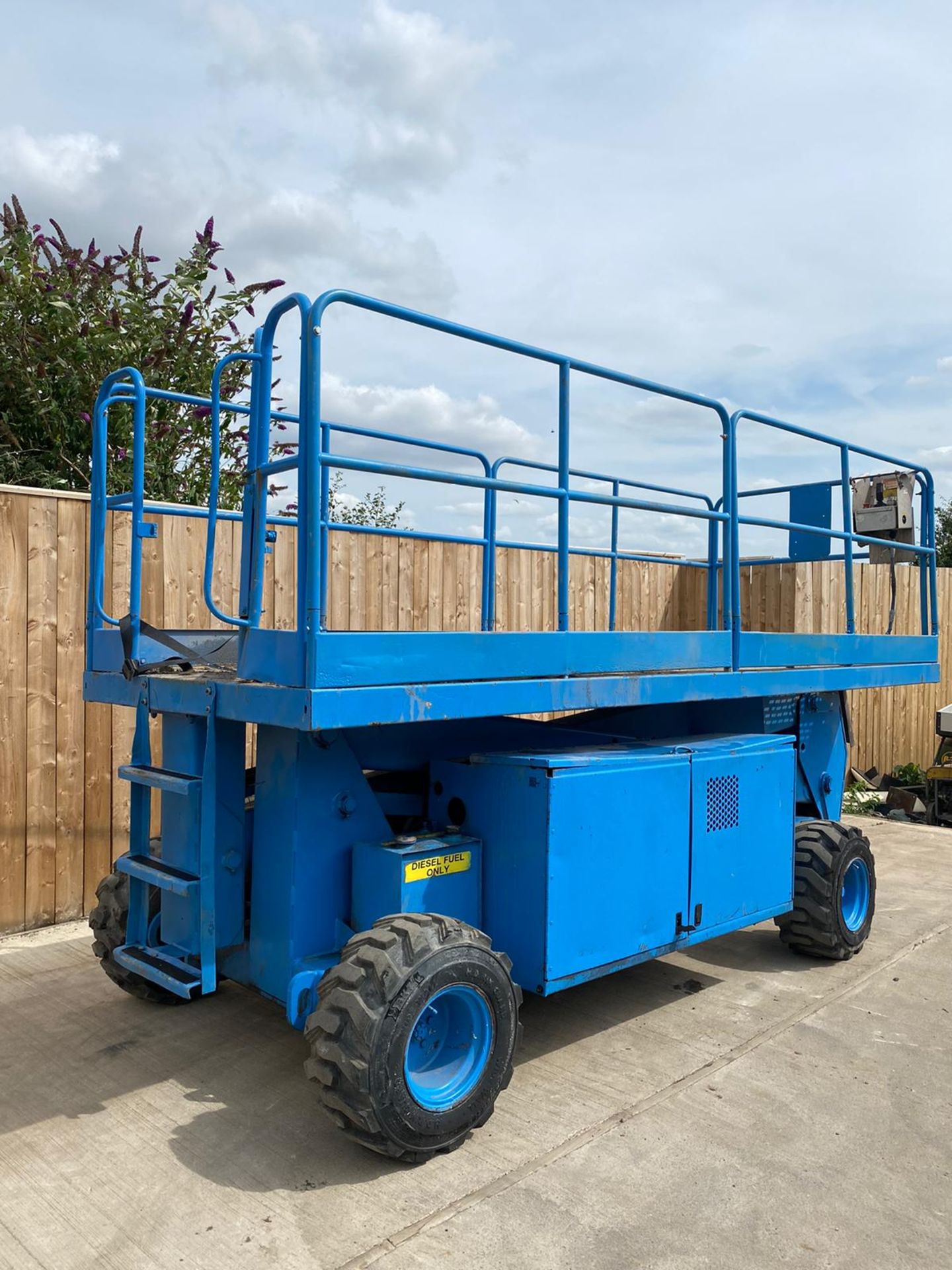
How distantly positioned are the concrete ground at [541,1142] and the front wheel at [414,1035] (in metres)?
0.17

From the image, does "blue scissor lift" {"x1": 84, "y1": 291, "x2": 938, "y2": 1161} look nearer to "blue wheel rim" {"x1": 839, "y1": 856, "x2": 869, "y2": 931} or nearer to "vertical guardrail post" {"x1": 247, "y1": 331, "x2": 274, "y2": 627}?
"vertical guardrail post" {"x1": 247, "y1": 331, "x2": 274, "y2": 627}

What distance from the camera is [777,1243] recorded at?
9.54 ft

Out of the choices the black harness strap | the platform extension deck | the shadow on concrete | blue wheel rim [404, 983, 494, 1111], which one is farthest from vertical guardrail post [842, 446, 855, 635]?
the black harness strap

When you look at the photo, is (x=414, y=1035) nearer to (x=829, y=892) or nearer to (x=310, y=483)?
(x=310, y=483)

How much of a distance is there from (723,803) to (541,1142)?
1748mm

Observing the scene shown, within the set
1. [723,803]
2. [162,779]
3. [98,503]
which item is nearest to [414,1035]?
[162,779]

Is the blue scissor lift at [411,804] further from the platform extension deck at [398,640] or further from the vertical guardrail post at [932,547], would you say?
the vertical guardrail post at [932,547]

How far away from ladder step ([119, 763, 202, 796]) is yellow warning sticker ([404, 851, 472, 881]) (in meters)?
0.85

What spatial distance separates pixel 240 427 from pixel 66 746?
3610mm

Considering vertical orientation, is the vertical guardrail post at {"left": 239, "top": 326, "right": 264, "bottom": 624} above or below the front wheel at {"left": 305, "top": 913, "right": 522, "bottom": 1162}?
above

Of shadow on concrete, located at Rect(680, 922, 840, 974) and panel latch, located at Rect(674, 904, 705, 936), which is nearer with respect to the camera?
A: panel latch, located at Rect(674, 904, 705, 936)

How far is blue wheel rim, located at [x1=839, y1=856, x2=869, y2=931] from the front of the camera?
214 inches

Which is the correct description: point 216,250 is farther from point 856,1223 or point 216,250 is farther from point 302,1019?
point 856,1223

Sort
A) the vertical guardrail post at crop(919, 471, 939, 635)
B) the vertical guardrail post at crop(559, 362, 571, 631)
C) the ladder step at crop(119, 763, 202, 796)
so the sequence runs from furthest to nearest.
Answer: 1. the vertical guardrail post at crop(919, 471, 939, 635)
2. the vertical guardrail post at crop(559, 362, 571, 631)
3. the ladder step at crop(119, 763, 202, 796)
